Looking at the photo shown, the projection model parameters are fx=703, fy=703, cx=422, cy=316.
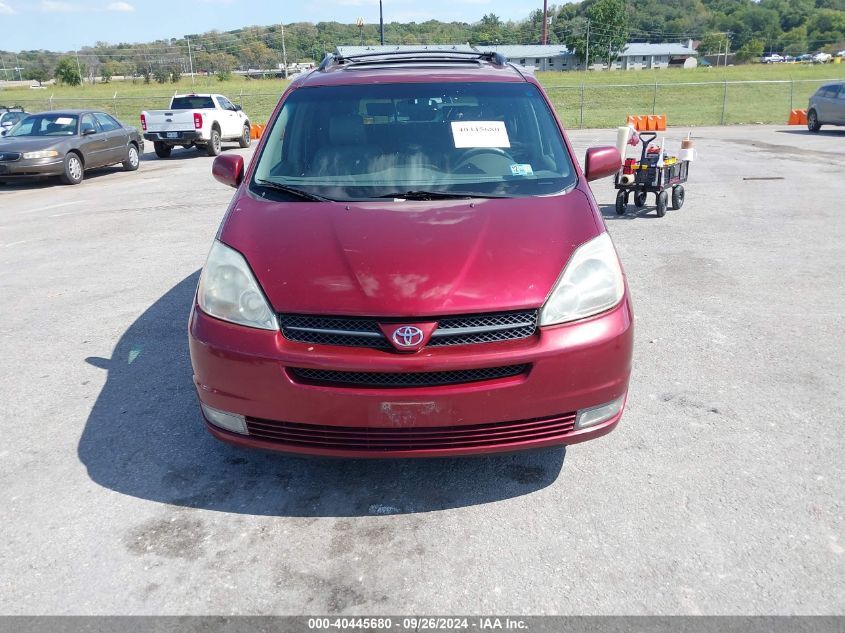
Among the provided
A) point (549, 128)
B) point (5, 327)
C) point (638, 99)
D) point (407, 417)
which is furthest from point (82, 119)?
point (638, 99)

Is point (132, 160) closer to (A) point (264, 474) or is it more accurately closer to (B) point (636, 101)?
(A) point (264, 474)

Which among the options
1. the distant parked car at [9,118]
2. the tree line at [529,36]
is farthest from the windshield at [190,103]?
the tree line at [529,36]

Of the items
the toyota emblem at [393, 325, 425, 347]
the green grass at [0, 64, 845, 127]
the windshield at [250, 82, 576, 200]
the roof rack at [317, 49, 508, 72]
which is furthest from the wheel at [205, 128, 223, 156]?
the toyota emblem at [393, 325, 425, 347]

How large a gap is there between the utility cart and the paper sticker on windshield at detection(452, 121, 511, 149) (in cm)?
585

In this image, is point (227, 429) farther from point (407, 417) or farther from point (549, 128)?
point (549, 128)

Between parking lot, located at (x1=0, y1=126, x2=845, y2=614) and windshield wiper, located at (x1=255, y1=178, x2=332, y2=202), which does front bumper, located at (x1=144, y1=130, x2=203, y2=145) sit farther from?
windshield wiper, located at (x1=255, y1=178, x2=332, y2=202)

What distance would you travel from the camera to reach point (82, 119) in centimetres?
1595

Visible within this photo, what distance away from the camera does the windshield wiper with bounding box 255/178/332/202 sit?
3736 mm

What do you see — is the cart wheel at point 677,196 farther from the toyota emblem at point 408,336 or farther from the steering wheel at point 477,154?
the toyota emblem at point 408,336

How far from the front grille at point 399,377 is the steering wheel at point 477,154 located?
5.09 feet

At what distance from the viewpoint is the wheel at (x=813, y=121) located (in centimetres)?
2331

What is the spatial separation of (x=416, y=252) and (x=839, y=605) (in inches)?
83.4

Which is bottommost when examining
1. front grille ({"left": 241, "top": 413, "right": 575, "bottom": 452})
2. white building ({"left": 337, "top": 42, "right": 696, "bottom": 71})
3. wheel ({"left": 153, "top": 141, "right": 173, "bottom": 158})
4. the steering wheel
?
front grille ({"left": 241, "top": 413, "right": 575, "bottom": 452})

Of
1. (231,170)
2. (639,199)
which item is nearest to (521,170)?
(231,170)
